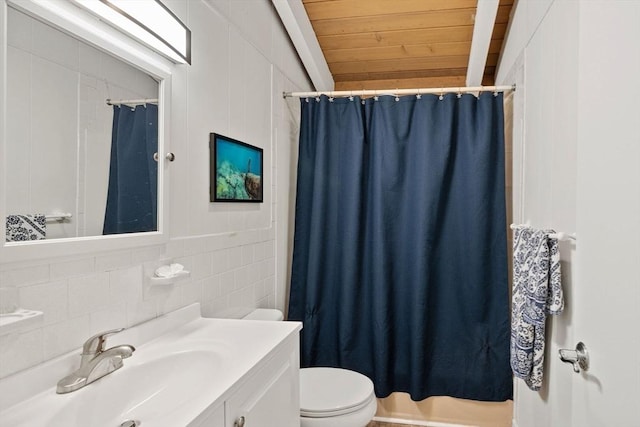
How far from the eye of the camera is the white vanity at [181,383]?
0.92 metres

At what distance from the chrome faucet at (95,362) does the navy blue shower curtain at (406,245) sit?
159 cm

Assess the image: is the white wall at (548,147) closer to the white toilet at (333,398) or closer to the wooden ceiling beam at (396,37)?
the wooden ceiling beam at (396,37)

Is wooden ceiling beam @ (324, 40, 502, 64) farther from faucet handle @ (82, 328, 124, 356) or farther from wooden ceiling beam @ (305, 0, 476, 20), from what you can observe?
faucet handle @ (82, 328, 124, 356)

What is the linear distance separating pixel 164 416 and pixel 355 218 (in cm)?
183

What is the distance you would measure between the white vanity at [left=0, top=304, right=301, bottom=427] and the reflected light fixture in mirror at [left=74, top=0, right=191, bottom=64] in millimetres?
895

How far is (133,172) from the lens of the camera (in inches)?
52.5

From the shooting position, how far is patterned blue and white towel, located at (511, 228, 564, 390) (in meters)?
1.48

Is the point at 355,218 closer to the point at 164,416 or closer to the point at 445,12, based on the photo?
the point at 445,12

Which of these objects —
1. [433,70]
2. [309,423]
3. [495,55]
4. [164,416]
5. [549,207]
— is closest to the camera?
[164,416]

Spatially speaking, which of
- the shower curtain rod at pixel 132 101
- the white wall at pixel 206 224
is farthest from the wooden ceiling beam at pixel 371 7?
the shower curtain rod at pixel 132 101

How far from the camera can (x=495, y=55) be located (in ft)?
9.44

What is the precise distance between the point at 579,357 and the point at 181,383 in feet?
3.39

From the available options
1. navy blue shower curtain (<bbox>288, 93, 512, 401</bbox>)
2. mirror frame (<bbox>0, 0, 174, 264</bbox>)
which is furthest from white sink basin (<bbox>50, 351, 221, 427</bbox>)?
navy blue shower curtain (<bbox>288, 93, 512, 401</bbox>)

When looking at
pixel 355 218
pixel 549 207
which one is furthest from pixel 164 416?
pixel 355 218
